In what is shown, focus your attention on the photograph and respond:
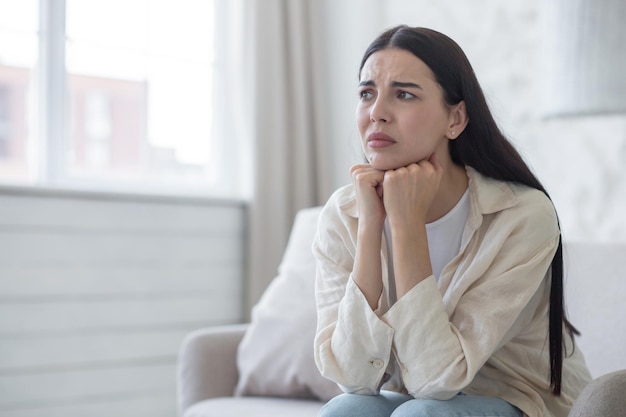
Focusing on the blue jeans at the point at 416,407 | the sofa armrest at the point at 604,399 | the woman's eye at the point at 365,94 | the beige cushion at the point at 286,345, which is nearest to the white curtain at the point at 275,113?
the beige cushion at the point at 286,345

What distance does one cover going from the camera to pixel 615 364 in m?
1.66

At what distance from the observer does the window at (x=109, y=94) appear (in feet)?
9.28

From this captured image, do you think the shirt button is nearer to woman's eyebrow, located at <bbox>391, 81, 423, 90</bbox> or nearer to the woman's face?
the woman's face

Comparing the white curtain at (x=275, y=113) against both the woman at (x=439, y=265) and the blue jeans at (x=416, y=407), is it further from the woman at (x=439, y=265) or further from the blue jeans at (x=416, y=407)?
the blue jeans at (x=416, y=407)

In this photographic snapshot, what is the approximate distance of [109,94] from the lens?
3037mm

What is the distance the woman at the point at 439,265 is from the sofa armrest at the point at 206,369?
68cm

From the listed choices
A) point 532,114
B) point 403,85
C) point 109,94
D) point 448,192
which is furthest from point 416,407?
point 109,94

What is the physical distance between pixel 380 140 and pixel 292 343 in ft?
2.53

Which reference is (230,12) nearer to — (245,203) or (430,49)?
(245,203)

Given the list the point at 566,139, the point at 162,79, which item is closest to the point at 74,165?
the point at 162,79

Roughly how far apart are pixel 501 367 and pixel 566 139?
1.35 metres

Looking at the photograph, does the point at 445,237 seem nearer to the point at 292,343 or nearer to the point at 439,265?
the point at 439,265

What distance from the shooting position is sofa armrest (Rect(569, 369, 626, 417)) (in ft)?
3.69

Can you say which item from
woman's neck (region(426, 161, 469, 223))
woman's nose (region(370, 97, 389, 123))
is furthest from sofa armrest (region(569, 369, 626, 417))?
woman's nose (region(370, 97, 389, 123))
